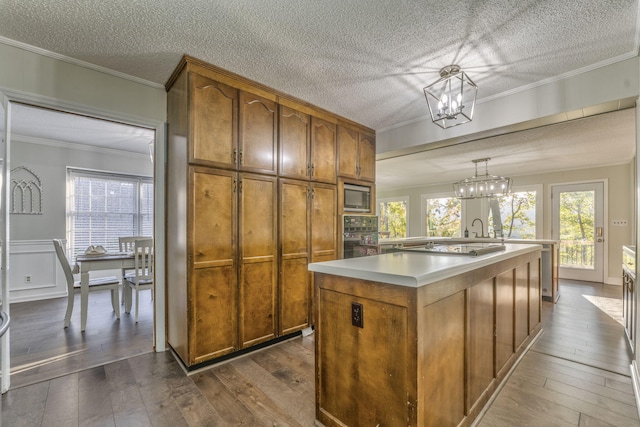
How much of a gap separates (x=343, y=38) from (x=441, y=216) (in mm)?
7111

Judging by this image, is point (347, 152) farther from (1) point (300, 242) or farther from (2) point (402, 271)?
(2) point (402, 271)

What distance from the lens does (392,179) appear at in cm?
764

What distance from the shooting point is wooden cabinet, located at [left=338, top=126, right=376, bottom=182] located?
3.57 m

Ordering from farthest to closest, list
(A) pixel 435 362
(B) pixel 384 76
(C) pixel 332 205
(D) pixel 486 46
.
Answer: (C) pixel 332 205, (B) pixel 384 76, (D) pixel 486 46, (A) pixel 435 362

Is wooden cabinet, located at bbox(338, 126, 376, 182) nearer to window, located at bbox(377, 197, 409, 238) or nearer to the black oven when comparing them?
the black oven

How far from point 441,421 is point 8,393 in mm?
2849

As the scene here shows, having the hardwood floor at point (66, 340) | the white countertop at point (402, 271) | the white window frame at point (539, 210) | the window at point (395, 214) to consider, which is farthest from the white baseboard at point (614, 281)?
the hardwood floor at point (66, 340)

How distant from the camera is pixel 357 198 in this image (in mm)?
3773

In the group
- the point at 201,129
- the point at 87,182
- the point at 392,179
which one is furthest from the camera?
the point at 392,179

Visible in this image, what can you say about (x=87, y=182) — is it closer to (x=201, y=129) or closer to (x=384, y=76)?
(x=201, y=129)

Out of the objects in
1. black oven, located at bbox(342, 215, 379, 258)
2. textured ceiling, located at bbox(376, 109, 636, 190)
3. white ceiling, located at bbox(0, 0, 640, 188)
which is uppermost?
white ceiling, located at bbox(0, 0, 640, 188)

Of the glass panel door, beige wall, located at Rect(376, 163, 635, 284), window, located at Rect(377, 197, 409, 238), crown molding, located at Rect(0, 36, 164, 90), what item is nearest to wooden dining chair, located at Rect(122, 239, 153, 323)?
crown molding, located at Rect(0, 36, 164, 90)

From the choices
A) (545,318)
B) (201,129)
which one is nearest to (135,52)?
A: (201,129)

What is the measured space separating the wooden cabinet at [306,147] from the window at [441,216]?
5755 mm
